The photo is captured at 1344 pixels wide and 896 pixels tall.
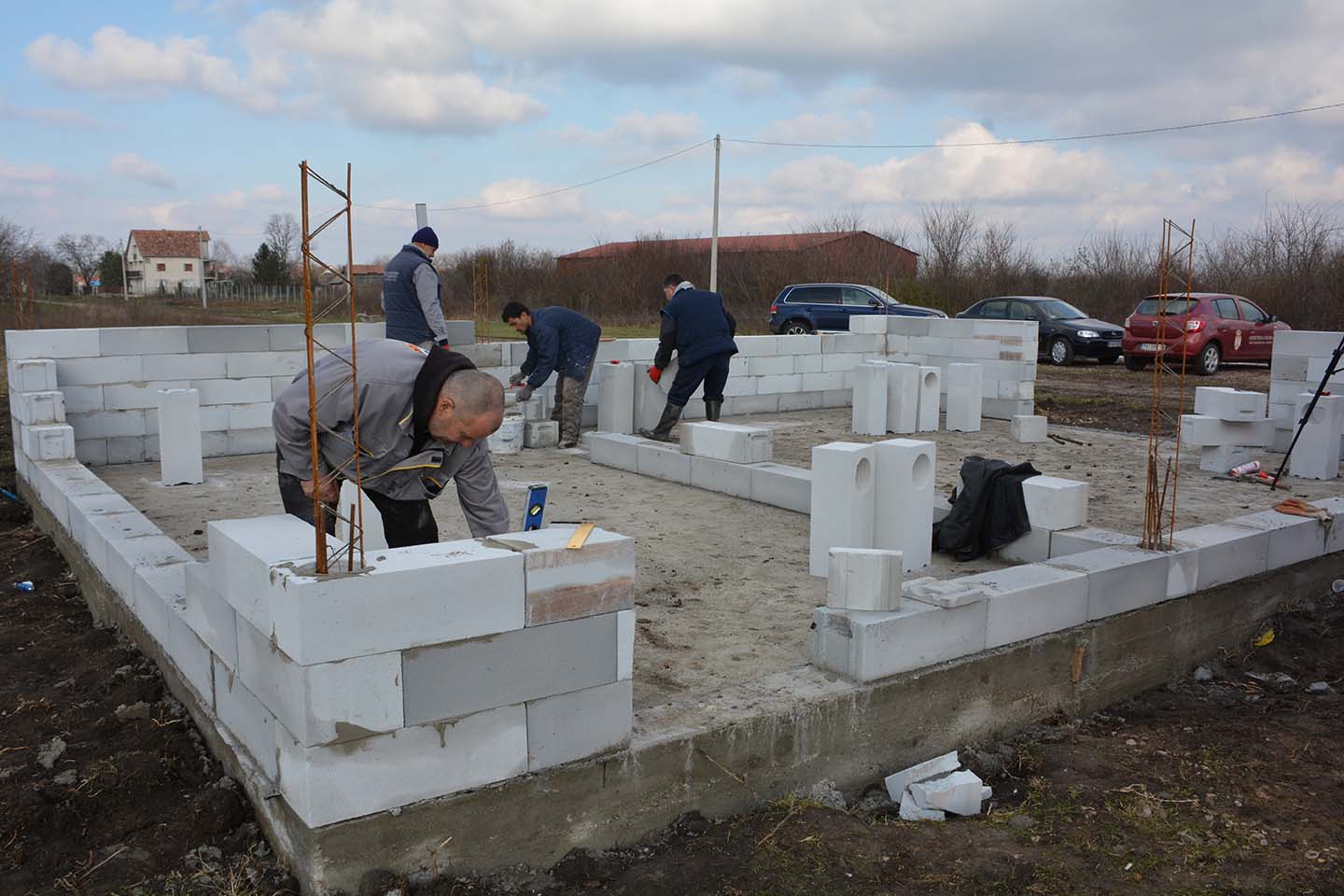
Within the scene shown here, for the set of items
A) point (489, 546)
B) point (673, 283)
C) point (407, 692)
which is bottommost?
point (407, 692)

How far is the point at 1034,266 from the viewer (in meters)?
29.4

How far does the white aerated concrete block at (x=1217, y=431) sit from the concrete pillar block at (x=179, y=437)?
749cm

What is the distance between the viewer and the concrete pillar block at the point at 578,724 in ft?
10.1

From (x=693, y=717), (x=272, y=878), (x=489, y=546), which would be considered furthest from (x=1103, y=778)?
(x=272, y=878)

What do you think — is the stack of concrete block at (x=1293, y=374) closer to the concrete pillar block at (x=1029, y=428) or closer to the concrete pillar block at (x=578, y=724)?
the concrete pillar block at (x=1029, y=428)

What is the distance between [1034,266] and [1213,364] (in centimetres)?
1263

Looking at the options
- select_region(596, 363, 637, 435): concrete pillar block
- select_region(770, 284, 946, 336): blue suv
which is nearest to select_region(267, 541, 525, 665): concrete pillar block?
select_region(596, 363, 637, 435): concrete pillar block

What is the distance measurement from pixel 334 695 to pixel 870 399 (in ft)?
27.4

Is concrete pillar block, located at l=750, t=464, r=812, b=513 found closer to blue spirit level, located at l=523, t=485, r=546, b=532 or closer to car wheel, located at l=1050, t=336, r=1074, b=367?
blue spirit level, located at l=523, t=485, r=546, b=532

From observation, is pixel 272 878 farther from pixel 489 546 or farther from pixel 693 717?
pixel 693 717

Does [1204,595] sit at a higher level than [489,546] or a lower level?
lower

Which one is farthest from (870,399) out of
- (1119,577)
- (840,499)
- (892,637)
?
(892,637)

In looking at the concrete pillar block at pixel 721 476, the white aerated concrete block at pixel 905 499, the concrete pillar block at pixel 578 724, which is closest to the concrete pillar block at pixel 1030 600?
the white aerated concrete block at pixel 905 499

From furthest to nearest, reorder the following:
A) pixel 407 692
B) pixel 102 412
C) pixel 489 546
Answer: pixel 102 412
pixel 489 546
pixel 407 692
